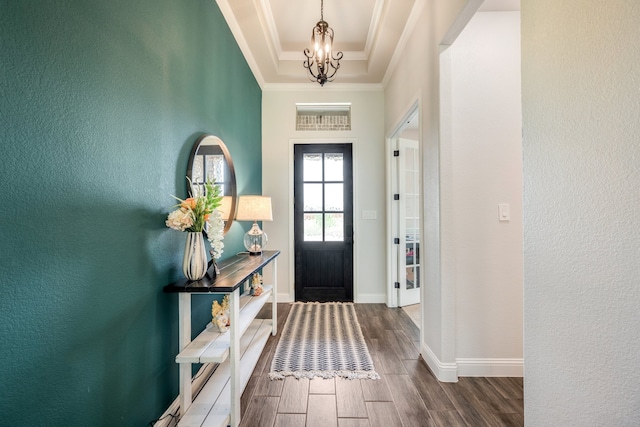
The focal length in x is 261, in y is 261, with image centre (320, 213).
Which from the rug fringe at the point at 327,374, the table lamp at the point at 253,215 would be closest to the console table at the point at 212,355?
the rug fringe at the point at 327,374

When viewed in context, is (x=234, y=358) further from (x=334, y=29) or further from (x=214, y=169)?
(x=334, y=29)

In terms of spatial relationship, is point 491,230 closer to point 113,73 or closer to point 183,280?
point 183,280

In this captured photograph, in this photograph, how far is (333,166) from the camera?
372 cm

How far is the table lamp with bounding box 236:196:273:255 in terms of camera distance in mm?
2549

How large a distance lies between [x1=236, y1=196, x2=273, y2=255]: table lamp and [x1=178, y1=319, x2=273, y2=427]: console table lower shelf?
0.84m

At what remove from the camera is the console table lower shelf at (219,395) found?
1393 mm

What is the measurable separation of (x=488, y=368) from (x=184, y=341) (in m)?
2.12

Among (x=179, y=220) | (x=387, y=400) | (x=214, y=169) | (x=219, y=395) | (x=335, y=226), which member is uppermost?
(x=214, y=169)

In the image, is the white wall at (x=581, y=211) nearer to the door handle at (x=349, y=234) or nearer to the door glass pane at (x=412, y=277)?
the door glass pane at (x=412, y=277)

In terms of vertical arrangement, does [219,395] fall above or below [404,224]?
below

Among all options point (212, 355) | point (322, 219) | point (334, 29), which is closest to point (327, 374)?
point (212, 355)

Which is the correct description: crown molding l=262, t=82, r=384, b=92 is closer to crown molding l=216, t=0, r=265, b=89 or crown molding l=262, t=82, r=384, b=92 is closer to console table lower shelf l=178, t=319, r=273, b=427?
crown molding l=216, t=0, r=265, b=89

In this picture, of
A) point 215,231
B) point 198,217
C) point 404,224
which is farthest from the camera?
point 404,224

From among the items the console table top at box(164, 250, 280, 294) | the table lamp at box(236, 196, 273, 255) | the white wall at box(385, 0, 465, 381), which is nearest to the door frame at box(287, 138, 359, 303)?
the table lamp at box(236, 196, 273, 255)
